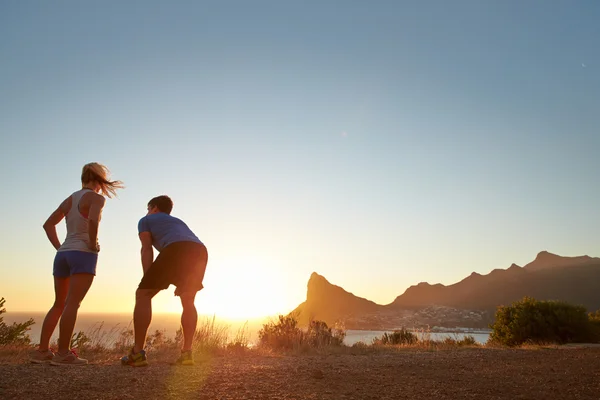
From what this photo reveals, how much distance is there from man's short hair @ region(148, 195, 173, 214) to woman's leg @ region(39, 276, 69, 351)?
131cm

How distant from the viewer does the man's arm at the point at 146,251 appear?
188 inches

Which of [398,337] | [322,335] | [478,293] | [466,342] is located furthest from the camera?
[478,293]

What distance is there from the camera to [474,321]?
53.5 metres

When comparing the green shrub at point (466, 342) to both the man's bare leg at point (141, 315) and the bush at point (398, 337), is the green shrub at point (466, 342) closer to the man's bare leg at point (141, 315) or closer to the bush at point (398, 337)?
the bush at point (398, 337)

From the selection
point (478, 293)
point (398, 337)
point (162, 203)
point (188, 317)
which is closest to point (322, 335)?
point (398, 337)

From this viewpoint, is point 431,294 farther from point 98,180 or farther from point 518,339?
point 98,180

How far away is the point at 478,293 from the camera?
242 ft

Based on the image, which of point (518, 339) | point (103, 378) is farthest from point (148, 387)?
point (518, 339)

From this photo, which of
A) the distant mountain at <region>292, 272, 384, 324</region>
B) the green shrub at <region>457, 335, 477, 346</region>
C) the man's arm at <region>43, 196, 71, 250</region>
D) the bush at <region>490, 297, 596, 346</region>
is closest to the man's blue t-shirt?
the man's arm at <region>43, 196, 71, 250</region>

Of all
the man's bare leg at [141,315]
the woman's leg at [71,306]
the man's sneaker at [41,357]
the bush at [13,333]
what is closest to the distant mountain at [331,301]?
the bush at [13,333]

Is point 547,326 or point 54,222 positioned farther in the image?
point 547,326

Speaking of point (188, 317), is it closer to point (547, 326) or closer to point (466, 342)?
point (466, 342)

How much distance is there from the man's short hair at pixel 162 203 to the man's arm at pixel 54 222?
960mm

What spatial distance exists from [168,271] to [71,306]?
1.12 m
